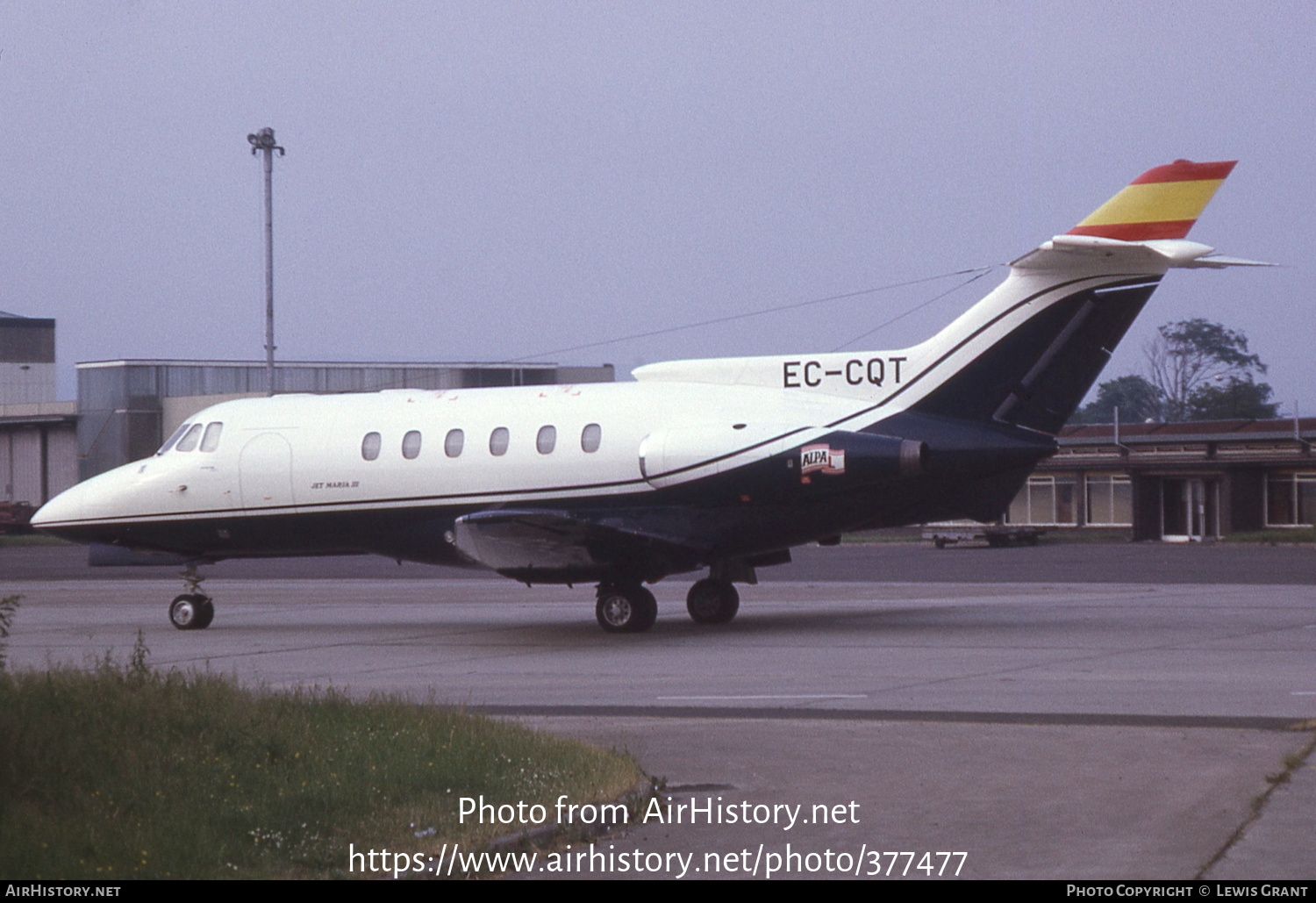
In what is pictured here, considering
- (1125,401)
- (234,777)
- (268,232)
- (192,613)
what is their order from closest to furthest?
(234,777)
(192,613)
(268,232)
(1125,401)

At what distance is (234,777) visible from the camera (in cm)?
861

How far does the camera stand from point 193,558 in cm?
2383

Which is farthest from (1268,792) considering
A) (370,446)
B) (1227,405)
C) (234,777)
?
(1227,405)

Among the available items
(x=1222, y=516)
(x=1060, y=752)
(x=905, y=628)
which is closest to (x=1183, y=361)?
(x=1222, y=516)

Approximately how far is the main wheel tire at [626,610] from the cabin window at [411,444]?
11.0 feet

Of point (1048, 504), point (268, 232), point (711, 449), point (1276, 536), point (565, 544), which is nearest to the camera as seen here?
point (711, 449)

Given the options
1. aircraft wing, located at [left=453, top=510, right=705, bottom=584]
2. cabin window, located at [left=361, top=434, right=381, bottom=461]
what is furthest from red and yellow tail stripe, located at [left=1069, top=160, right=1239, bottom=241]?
cabin window, located at [left=361, top=434, right=381, bottom=461]

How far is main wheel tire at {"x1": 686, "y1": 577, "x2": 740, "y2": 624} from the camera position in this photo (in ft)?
72.9

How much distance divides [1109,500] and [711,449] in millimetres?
47036

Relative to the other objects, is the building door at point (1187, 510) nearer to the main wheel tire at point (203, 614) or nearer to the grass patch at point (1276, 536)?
the grass patch at point (1276, 536)

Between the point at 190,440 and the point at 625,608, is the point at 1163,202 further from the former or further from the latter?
the point at 190,440

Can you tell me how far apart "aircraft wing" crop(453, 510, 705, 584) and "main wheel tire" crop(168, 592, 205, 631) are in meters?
5.03

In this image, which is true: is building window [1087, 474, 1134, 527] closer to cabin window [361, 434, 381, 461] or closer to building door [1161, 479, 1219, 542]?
building door [1161, 479, 1219, 542]

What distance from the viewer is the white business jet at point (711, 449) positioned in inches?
758
